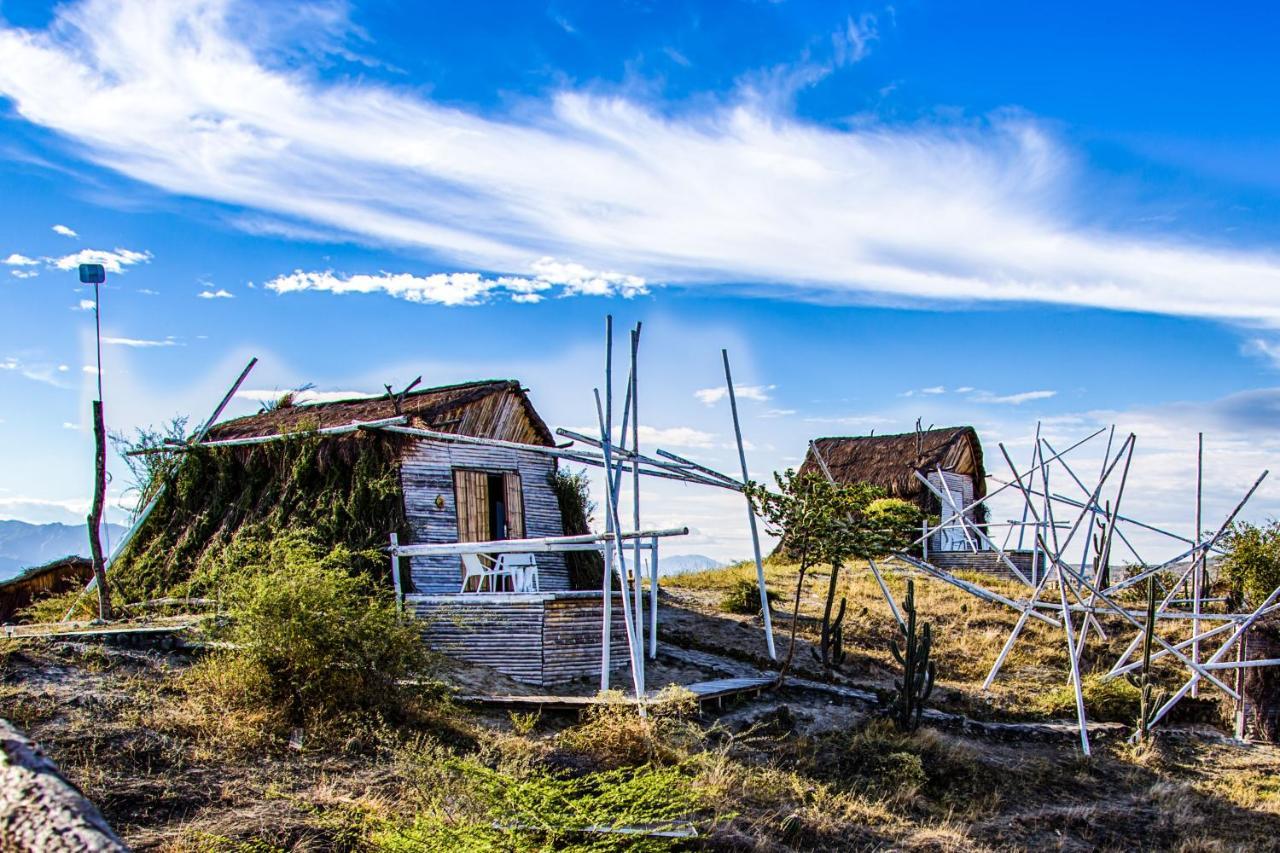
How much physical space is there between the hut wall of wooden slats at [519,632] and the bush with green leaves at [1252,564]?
10.0 meters

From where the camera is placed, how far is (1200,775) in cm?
1287

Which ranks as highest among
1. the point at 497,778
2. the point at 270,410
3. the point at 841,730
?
the point at 270,410

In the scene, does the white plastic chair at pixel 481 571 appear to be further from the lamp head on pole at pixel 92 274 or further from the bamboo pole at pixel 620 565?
the lamp head on pole at pixel 92 274

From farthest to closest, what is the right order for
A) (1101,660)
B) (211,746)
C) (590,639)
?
(1101,660) → (590,639) → (211,746)

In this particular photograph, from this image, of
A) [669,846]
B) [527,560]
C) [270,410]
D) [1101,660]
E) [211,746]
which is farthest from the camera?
[270,410]

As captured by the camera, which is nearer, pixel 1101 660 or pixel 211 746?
pixel 211 746

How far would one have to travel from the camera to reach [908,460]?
96.6ft

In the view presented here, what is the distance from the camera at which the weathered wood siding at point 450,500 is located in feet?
A: 50.5

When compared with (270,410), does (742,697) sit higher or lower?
lower

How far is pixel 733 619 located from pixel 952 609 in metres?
4.72

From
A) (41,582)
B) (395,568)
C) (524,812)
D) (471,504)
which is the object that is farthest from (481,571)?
(524,812)

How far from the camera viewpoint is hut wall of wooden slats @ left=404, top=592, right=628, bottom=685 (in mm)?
13773

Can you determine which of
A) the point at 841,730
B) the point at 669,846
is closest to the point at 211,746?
the point at 669,846

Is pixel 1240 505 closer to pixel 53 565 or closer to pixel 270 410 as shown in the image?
pixel 270 410
